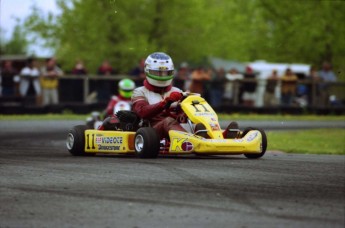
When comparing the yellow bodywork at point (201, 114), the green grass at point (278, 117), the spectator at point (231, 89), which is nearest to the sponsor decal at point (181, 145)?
the yellow bodywork at point (201, 114)

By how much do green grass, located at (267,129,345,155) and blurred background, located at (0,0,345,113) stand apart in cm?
684

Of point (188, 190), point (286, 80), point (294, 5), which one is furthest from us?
point (294, 5)

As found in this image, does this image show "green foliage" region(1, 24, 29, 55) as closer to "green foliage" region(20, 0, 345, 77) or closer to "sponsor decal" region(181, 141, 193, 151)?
"green foliage" region(20, 0, 345, 77)

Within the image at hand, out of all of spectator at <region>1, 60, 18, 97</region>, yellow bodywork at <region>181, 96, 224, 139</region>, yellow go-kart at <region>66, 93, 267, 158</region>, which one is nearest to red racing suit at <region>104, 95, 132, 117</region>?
yellow go-kart at <region>66, 93, 267, 158</region>

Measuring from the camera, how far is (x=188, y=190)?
8.36 meters

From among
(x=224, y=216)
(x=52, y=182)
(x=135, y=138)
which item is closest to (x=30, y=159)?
(x=135, y=138)

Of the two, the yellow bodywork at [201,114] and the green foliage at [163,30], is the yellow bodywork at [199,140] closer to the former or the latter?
the yellow bodywork at [201,114]

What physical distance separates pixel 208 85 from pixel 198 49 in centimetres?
929

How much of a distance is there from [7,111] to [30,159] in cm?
1402

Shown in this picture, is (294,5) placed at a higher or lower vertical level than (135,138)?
higher

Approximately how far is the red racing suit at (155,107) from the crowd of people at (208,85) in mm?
13379

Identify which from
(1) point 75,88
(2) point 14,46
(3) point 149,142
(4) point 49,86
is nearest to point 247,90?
(1) point 75,88

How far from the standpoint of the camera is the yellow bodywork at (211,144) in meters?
11.6

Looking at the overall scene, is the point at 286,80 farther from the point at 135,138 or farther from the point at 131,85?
the point at 135,138
